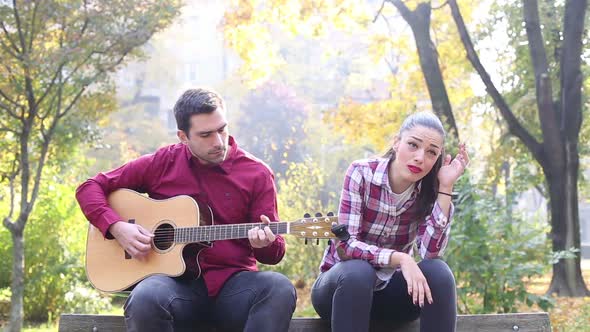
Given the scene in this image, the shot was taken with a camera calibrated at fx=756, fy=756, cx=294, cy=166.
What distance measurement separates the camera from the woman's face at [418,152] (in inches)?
125

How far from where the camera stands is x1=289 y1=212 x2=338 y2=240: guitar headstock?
A: 3146mm

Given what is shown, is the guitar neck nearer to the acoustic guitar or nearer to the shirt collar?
the acoustic guitar

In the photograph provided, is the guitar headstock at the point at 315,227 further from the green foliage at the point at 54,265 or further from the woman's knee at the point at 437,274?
the green foliage at the point at 54,265

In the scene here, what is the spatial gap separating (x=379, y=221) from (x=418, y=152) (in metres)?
0.35

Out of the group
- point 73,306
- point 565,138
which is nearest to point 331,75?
point 565,138

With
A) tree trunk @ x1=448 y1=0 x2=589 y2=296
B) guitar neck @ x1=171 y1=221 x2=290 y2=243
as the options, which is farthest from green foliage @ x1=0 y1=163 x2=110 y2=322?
tree trunk @ x1=448 y1=0 x2=589 y2=296

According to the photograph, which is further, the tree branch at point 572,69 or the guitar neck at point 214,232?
the tree branch at point 572,69

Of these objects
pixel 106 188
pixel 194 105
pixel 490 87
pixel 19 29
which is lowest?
pixel 106 188

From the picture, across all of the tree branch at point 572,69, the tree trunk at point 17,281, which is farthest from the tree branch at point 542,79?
the tree trunk at point 17,281

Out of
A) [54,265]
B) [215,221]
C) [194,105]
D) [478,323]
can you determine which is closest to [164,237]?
[215,221]

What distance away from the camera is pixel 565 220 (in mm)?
10133

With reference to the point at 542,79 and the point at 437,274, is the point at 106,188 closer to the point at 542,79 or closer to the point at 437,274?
the point at 437,274

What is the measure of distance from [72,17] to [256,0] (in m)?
5.28

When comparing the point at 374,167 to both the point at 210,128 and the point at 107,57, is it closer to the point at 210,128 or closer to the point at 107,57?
the point at 210,128
